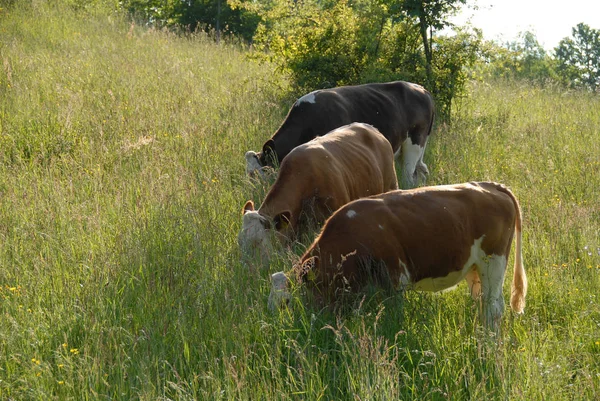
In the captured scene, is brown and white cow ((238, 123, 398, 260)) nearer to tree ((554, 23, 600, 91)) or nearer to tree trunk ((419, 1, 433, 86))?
tree trunk ((419, 1, 433, 86))

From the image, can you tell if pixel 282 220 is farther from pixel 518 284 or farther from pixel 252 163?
pixel 252 163

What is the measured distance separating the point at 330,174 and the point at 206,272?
194 cm

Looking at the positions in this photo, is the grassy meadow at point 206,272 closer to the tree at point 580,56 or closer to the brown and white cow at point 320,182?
the brown and white cow at point 320,182

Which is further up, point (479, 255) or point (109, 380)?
point (479, 255)

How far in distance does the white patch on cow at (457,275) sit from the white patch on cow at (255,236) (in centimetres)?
149

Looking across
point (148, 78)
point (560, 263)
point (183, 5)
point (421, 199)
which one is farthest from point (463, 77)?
point (183, 5)

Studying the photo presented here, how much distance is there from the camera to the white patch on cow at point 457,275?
5.71m

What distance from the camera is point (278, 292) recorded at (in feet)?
17.6

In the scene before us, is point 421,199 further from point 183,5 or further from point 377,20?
point 183,5

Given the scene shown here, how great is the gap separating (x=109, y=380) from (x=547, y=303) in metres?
3.57

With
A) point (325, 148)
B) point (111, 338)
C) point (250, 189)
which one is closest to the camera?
point (111, 338)

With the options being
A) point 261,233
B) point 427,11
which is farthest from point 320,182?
point 427,11

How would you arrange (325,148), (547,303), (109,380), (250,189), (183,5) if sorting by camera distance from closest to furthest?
(109,380) → (547,303) → (325,148) → (250,189) → (183,5)

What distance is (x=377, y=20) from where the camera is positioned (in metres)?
13.1
